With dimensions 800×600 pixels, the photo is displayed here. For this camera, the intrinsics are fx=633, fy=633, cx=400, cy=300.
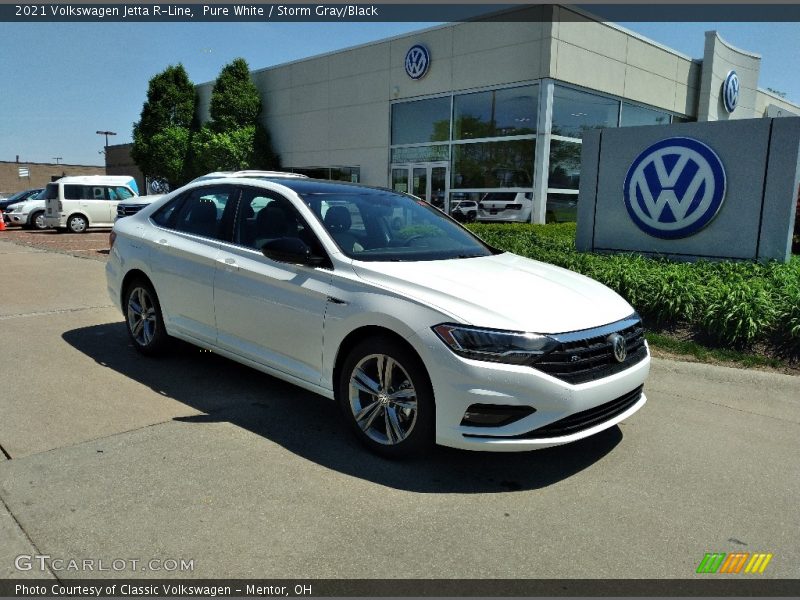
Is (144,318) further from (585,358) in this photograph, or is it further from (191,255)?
(585,358)

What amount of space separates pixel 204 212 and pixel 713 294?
212 inches

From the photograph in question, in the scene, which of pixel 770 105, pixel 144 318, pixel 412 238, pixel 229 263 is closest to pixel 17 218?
pixel 144 318

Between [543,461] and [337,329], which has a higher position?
[337,329]

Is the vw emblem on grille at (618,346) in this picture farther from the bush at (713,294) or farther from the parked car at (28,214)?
the parked car at (28,214)

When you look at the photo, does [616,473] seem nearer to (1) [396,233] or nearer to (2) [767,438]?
(2) [767,438]

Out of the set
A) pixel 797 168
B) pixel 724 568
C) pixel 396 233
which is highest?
pixel 797 168

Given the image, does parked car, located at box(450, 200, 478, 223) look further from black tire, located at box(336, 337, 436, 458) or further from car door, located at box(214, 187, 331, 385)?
black tire, located at box(336, 337, 436, 458)

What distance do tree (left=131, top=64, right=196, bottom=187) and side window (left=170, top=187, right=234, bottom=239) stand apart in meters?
29.2

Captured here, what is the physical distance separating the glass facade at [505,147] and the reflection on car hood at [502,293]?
1549cm

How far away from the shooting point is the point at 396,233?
4586 millimetres

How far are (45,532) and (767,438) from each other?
14.5 feet

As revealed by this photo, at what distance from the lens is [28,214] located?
81.9 ft

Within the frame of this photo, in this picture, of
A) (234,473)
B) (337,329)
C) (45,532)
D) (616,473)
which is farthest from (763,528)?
(45,532)

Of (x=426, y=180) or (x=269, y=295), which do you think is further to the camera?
(x=426, y=180)
